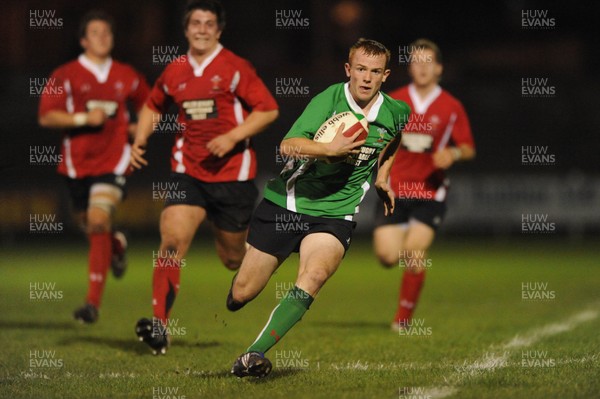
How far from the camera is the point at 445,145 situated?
1059 cm

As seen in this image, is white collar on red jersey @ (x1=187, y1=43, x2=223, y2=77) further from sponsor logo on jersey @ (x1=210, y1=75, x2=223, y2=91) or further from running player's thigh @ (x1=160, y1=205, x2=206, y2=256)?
running player's thigh @ (x1=160, y1=205, x2=206, y2=256)

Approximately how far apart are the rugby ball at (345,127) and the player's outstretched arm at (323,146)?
0.03 m

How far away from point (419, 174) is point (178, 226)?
299 cm

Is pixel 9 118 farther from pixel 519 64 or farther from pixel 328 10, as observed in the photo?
pixel 519 64

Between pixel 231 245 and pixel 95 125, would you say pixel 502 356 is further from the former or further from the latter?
pixel 95 125

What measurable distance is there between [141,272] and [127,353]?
819 centimetres

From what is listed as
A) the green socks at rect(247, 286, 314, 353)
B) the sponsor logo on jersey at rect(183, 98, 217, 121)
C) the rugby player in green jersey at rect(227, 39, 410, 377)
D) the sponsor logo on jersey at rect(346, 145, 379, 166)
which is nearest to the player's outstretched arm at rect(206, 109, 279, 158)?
the sponsor logo on jersey at rect(183, 98, 217, 121)

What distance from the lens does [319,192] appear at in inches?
278

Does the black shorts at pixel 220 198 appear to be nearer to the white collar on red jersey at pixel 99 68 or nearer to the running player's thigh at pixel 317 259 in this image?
the running player's thigh at pixel 317 259

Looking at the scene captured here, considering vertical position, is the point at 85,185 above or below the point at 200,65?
below

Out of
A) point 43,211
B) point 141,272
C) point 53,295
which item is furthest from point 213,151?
point 43,211

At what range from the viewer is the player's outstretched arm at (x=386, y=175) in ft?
22.8

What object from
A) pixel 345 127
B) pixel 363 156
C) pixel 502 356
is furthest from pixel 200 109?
pixel 502 356

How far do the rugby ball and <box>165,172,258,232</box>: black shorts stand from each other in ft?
6.81
